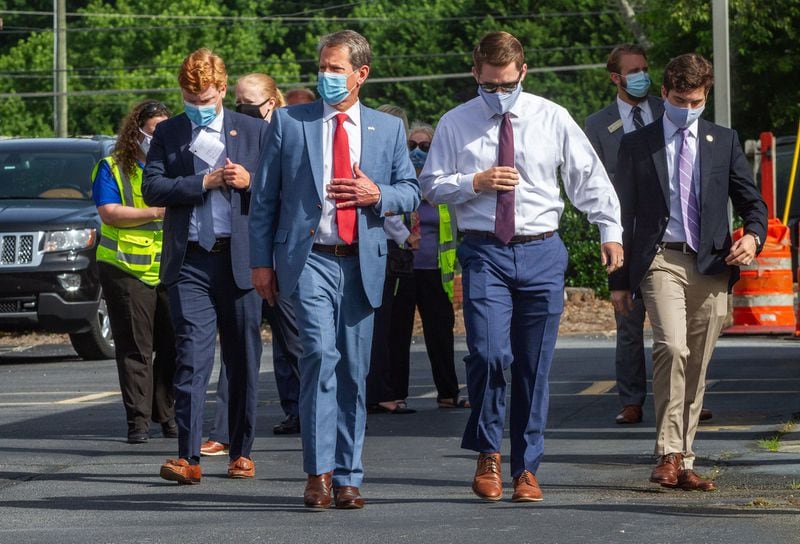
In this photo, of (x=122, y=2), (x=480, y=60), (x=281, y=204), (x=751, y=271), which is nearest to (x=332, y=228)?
(x=281, y=204)

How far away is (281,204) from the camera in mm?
7324

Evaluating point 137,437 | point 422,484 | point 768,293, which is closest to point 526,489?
point 422,484

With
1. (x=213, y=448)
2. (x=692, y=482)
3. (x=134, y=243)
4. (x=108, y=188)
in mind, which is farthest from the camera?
(x=134, y=243)

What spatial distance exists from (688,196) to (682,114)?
15.0 inches

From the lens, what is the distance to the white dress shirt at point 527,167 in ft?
24.3

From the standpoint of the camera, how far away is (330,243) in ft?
23.9

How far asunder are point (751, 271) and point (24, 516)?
8806 mm

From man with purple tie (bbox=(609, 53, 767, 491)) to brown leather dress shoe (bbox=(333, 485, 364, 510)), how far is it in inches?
59.4

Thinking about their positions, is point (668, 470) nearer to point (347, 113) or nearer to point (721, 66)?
point (347, 113)

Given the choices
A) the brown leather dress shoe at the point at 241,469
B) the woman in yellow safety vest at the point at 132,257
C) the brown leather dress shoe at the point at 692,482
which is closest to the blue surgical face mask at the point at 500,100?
the brown leather dress shoe at the point at 692,482

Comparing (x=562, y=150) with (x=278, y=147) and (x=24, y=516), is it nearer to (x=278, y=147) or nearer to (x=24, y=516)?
(x=278, y=147)

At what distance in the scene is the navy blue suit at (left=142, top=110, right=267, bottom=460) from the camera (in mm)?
8102

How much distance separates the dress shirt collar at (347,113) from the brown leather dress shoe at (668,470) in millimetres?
2022

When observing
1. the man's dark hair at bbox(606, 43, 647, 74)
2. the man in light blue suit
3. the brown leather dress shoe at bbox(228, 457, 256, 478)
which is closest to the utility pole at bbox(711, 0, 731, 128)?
the man's dark hair at bbox(606, 43, 647, 74)
